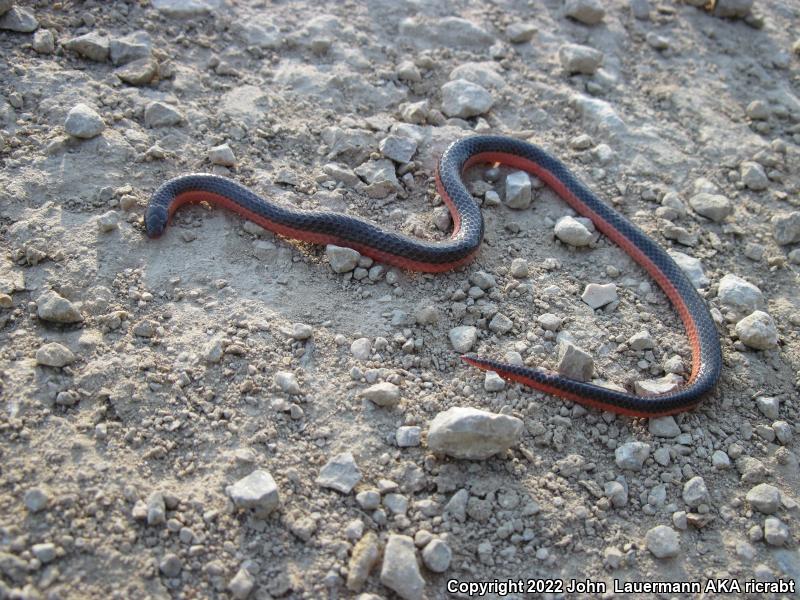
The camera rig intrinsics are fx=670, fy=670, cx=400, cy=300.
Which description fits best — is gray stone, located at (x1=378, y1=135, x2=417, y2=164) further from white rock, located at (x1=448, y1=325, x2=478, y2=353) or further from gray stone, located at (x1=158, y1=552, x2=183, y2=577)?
gray stone, located at (x1=158, y1=552, x2=183, y2=577)

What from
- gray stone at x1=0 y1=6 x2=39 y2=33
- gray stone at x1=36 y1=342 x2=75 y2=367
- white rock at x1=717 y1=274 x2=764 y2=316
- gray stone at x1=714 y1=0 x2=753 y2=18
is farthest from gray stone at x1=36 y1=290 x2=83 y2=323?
gray stone at x1=714 y1=0 x2=753 y2=18

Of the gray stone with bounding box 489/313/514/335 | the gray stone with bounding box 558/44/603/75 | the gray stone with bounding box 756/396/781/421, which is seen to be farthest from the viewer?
the gray stone with bounding box 558/44/603/75

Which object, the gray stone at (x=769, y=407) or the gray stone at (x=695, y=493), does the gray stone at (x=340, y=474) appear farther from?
the gray stone at (x=769, y=407)

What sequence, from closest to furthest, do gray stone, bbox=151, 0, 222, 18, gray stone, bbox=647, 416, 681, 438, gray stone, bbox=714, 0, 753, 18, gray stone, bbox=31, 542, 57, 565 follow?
gray stone, bbox=31, 542, 57, 565
gray stone, bbox=647, 416, 681, 438
gray stone, bbox=151, 0, 222, 18
gray stone, bbox=714, 0, 753, 18

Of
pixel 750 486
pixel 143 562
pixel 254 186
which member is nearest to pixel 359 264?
pixel 254 186

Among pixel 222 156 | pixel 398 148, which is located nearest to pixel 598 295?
pixel 398 148

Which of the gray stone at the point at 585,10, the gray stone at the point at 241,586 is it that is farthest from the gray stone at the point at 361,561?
the gray stone at the point at 585,10
